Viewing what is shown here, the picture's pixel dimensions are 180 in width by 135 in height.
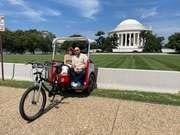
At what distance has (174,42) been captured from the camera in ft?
364

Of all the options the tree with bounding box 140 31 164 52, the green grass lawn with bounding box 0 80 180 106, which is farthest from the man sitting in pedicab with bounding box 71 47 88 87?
the tree with bounding box 140 31 164 52

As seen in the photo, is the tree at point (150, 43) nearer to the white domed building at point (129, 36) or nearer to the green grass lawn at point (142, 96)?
the white domed building at point (129, 36)

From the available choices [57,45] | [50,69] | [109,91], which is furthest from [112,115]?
[57,45]

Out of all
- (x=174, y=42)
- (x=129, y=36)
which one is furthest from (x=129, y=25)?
(x=174, y=42)

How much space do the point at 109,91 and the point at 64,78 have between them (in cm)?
220

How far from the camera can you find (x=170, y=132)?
19.1 ft

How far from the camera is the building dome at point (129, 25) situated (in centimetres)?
12238

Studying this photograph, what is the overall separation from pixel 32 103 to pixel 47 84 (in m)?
1.43

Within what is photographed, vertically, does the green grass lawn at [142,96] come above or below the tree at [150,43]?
below

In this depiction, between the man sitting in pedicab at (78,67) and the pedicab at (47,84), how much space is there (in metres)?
0.10

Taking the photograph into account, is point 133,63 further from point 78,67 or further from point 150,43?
point 150,43

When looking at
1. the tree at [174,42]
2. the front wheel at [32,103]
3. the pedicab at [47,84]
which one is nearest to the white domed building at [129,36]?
the tree at [174,42]

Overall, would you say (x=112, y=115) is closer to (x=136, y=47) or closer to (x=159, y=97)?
(x=159, y=97)

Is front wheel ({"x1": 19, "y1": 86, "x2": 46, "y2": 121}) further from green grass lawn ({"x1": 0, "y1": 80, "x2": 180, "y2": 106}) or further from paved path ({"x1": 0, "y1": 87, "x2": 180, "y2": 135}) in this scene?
green grass lawn ({"x1": 0, "y1": 80, "x2": 180, "y2": 106})
